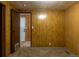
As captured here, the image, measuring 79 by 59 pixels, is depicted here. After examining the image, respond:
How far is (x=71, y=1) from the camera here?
2004mm

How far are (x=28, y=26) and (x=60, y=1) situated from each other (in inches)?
27.0

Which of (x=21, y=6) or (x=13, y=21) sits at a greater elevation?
(x=21, y=6)

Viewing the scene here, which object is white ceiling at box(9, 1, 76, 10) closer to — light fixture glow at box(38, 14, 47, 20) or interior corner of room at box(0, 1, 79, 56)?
interior corner of room at box(0, 1, 79, 56)

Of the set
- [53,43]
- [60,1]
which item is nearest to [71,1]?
[60,1]

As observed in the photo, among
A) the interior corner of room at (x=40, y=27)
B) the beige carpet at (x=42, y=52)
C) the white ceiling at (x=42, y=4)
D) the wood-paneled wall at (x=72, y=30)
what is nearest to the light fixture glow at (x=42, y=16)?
the interior corner of room at (x=40, y=27)

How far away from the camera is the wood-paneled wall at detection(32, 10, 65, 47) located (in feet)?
7.56

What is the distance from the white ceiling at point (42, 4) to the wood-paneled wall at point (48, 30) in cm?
9

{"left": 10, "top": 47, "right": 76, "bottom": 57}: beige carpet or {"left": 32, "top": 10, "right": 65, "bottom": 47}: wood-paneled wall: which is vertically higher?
{"left": 32, "top": 10, "right": 65, "bottom": 47}: wood-paneled wall

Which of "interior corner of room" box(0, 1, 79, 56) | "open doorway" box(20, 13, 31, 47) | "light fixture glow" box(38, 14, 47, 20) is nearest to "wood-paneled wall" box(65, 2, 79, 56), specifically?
"interior corner of room" box(0, 1, 79, 56)

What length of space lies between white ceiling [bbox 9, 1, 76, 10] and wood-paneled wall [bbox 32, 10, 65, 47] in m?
0.09

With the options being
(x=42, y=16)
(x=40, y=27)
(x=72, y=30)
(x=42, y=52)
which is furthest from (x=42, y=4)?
(x=42, y=52)

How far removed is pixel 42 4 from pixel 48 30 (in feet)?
1.50

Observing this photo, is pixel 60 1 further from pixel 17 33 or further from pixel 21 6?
pixel 17 33

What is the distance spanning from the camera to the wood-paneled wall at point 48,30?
230 centimetres
